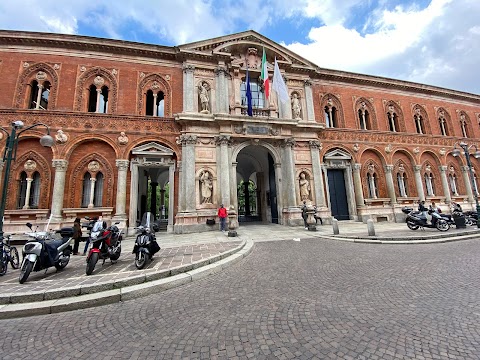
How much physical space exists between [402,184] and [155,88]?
19.7m

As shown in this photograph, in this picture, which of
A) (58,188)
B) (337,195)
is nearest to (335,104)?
(337,195)

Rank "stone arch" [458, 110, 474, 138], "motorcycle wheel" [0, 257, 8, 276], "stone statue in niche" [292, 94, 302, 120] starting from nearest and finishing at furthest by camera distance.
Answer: "motorcycle wheel" [0, 257, 8, 276] < "stone statue in niche" [292, 94, 302, 120] < "stone arch" [458, 110, 474, 138]

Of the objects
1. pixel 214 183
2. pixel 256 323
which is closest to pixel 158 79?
pixel 214 183

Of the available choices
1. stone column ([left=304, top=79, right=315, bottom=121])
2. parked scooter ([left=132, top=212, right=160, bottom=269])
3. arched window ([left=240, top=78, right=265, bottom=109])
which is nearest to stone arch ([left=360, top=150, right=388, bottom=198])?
stone column ([left=304, top=79, right=315, bottom=121])

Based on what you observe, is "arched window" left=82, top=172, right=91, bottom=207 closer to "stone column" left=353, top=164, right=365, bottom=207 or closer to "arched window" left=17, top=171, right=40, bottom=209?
"arched window" left=17, top=171, right=40, bottom=209

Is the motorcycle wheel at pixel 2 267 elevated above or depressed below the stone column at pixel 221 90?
below

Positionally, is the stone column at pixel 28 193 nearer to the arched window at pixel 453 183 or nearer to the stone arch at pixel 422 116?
the stone arch at pixel 422 116

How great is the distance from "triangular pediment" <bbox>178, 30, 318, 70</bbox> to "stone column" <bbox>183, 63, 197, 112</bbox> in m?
1.01

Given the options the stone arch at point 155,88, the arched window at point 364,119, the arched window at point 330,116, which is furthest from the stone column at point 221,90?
the arched window at point 364,119

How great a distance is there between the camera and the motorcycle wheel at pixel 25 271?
4.05 m

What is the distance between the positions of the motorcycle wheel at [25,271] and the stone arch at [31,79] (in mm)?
11485

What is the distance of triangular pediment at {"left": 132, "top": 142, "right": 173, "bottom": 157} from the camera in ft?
39.7

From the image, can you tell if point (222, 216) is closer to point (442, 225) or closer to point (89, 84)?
point (442, 225)

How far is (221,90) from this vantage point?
13867 mm
